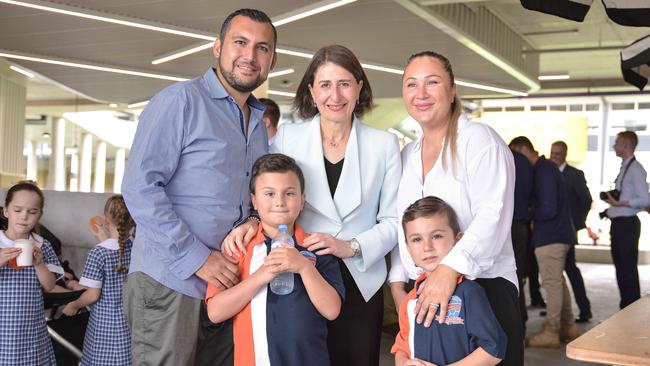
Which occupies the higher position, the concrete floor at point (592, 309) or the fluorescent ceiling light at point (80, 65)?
the fluorescent ceiling light at point (80, 65)

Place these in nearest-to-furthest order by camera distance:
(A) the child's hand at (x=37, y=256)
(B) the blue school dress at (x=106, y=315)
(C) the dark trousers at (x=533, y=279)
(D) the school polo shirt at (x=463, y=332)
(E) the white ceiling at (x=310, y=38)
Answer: (D) the school polo shirt at (x=463, y=332), (A) the child's hand at (x=37, y=256), (B) the blue school dress at (x=106, y=315), (C) the dark trousers at (x=533, y=279), (E) the white ceiling at (x=310, y=38)

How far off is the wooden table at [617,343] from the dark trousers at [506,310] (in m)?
0.16

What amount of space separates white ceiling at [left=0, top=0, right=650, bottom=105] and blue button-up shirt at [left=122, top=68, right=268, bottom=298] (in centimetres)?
545

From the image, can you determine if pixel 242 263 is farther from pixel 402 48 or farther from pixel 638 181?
pixel 402 48

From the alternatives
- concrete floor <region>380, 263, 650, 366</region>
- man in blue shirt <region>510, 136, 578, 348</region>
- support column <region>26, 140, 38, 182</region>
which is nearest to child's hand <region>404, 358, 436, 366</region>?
concrete floor <region>380, 263, 650, 366</region>

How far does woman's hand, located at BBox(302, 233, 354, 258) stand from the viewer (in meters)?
2.18

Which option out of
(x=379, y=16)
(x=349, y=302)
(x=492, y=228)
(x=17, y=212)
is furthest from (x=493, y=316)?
(x=379, y=16)

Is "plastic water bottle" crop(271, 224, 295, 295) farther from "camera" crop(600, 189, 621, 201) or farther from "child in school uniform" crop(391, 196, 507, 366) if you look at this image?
"camera" crop(600, 189, 621, 201)

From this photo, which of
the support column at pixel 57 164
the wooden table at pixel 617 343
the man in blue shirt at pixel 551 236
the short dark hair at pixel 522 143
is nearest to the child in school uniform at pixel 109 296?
the wooden table at pixel 617 343

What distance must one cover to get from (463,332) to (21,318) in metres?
2.35

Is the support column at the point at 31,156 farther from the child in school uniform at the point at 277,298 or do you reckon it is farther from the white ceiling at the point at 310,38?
the child in school uniform at the point at 277,298

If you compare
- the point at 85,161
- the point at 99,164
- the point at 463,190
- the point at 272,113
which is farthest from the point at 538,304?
the point at 99,164

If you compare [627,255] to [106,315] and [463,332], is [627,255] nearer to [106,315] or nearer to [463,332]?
[106,315]

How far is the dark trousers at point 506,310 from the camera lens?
213cm
